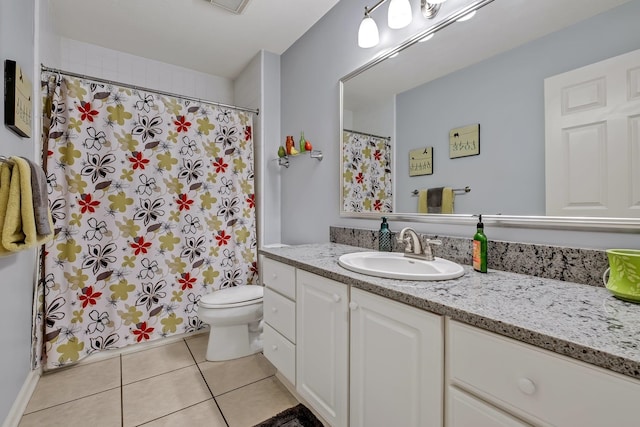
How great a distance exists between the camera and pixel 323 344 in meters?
1.14

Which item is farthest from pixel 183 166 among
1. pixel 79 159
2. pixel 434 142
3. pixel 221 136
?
pixel 434 142

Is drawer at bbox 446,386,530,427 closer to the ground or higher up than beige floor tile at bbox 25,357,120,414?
higher up

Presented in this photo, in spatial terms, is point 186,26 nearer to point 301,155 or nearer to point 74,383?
point 301,155

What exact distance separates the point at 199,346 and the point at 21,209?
4.63 feet

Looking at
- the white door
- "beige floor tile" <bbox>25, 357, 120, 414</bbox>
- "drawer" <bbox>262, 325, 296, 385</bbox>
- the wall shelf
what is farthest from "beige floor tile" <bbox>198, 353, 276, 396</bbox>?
the white door

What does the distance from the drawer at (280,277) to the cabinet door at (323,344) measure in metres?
0.05

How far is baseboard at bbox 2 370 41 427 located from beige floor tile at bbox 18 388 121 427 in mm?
41

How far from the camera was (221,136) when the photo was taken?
2.31m

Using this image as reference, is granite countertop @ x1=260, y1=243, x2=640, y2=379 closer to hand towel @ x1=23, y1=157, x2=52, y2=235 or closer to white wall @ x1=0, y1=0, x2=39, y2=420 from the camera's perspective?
hand towel @ x1=23, y1=157, x2=52, y2=235

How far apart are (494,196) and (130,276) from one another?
2.23 meters

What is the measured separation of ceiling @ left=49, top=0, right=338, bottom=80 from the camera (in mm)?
1877

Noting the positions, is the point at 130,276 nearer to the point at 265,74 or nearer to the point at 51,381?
the point at 51,381

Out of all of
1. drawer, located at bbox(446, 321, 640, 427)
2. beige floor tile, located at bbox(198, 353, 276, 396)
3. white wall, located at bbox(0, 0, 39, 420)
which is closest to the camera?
drawer, located at bbox(446, 321, 640, 427)

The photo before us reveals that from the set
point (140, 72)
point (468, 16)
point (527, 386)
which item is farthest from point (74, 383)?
point (468, 16)
